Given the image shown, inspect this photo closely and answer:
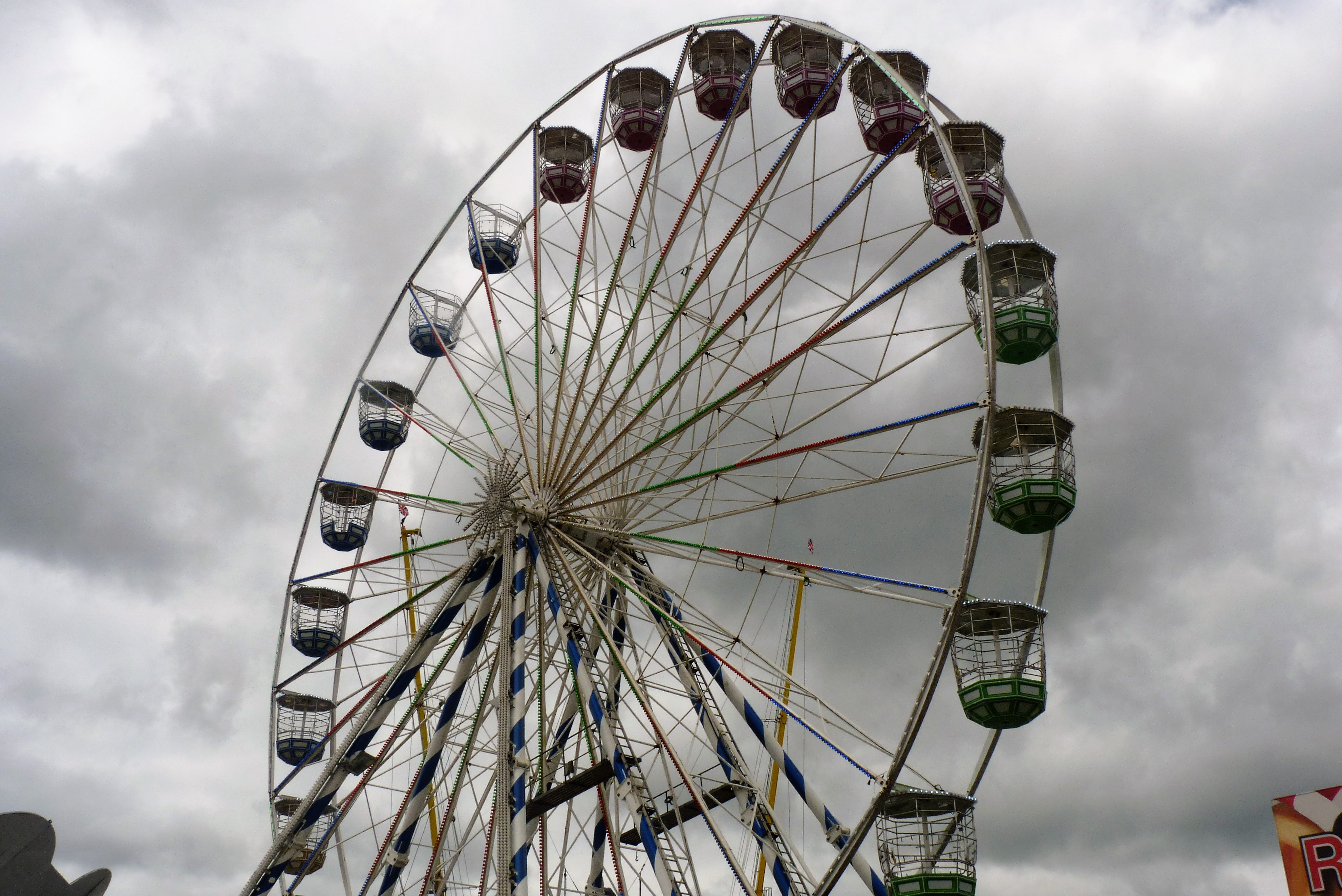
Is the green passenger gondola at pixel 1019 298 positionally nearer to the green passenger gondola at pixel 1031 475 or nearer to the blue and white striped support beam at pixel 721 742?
the green passenger gondola at pixel 1031 475

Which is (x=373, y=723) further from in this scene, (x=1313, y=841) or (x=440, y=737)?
(x=1313, y=841)

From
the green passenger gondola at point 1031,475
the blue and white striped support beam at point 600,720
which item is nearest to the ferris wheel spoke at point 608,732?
the blue and white striped support beam at point 600,720

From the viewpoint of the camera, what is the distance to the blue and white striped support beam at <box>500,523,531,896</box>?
546 inches

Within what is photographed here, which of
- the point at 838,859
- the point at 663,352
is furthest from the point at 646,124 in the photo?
the point at 838,859

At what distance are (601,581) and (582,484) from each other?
5.61ft

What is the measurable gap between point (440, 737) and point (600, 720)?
8.19ft

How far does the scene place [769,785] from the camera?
14922 mm

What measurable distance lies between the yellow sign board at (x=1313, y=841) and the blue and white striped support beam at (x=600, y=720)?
687 centimetres

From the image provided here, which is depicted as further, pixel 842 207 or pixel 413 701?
pixel 413 701

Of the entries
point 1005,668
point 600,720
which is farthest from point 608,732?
point 1005,668

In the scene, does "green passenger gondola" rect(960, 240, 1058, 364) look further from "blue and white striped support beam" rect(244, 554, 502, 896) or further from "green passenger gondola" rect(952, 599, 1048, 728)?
"blue and white striped support beam" rect(244, 554, 502, 896)

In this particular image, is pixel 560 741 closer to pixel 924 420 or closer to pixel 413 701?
pixel 413 701

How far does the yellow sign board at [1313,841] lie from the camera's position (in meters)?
11.9

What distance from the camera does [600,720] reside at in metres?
15.5
